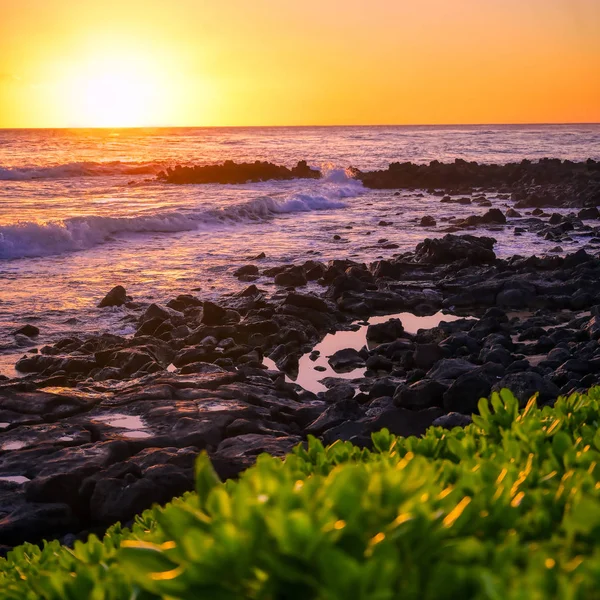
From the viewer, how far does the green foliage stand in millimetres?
1347

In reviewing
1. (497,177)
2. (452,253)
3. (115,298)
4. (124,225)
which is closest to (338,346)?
(115,298)

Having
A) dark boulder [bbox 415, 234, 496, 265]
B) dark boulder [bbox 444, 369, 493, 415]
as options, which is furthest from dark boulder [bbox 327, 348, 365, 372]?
dark boulder [bbox 415, 234, 496, 265]

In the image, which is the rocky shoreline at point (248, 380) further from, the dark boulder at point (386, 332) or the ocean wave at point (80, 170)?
the ocean wave at point (80, 170)

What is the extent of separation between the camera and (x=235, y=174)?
44.4 m

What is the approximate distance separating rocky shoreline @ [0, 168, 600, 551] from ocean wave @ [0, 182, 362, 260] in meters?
7.89

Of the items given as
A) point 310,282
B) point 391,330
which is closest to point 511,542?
point 391,330

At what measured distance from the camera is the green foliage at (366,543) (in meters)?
1.35

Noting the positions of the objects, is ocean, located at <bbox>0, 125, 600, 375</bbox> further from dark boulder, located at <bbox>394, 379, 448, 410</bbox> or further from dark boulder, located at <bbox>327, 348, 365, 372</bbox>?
dark boulder, located at <bbox>394, 379, 448, 410</bbox>

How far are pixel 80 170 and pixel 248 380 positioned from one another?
42.3 meters

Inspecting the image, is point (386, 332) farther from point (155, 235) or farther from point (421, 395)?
point (155, 235)

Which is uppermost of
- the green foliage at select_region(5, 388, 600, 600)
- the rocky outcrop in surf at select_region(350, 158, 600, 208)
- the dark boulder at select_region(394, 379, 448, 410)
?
the rocky outcrop in surf at select_region(350, 158, 600, 208)

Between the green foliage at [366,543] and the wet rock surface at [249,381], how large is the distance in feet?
12.9

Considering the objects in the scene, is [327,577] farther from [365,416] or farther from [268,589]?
[365,416]

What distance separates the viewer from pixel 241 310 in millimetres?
12344
